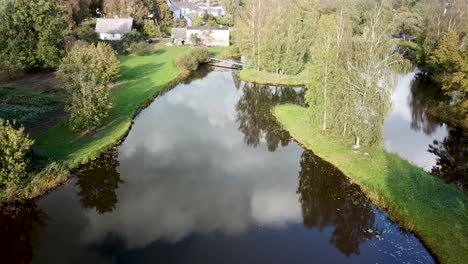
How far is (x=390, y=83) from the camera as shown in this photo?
112 feet

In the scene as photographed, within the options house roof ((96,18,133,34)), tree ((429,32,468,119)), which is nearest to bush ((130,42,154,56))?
house roof ((96,18,133,34))

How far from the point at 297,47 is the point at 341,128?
97.1ft

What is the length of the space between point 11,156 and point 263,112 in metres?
31.3

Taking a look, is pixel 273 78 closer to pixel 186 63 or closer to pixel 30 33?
pixel 186 63

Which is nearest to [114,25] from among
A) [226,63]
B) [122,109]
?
[226,63]

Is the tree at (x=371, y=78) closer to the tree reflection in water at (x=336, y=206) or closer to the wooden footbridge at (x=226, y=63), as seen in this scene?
Result: the tree reflection in water at (x=336, y=206)

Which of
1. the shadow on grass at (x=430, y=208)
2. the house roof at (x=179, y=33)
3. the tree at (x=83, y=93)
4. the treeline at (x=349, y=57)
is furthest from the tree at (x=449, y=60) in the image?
the house roof at (x=179, y=33)

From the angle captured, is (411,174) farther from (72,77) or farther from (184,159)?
(72,77)

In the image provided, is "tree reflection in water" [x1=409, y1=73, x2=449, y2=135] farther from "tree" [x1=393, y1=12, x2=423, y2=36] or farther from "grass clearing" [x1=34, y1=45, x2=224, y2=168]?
"grass clearing" [x1=34, y1=45, x2=224, y2=168]

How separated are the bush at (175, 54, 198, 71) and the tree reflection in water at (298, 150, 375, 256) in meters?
42.0

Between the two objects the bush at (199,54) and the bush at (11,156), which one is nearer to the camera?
the bush at (11,156)

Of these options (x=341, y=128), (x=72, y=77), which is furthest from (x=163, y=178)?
(x=341, y=128)

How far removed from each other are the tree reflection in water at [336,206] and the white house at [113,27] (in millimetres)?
75068

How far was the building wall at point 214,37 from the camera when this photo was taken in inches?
3890
